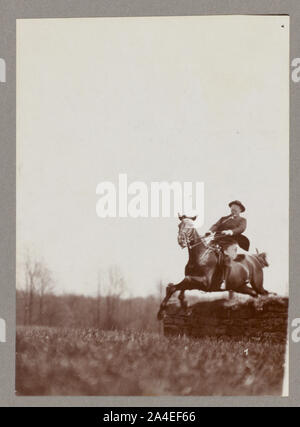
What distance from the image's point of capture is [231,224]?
A: 4.85 metres

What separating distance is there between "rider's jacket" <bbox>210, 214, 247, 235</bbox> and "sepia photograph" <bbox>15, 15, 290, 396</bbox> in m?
0.01

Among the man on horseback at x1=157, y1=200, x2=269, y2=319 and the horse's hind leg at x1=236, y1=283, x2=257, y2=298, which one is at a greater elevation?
the man on horseback at x1=157, y1=200, x2=269, y2=319

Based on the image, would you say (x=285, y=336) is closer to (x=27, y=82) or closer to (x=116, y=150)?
(x=116, y=150)

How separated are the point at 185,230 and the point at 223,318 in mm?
837

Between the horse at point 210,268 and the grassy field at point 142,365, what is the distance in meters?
0.37

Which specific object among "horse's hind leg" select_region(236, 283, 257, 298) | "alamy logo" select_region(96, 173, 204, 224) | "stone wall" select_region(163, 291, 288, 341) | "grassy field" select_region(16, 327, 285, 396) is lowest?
"grassy field" select_region(16, 327, 285, 396)

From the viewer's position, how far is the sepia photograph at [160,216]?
4.84 metres

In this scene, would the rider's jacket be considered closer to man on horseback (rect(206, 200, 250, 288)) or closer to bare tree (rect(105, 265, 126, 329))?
man on horseback (rect(206, 200, 250, 288))

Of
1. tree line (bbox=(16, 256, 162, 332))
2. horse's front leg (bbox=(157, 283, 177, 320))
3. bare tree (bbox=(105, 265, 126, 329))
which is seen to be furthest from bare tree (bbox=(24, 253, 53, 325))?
horse's front leg (bbox=(157, 283, 177, 320))

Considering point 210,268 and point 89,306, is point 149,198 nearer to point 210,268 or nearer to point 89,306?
point 210,268

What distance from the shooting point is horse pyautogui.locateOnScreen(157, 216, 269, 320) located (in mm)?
4844
